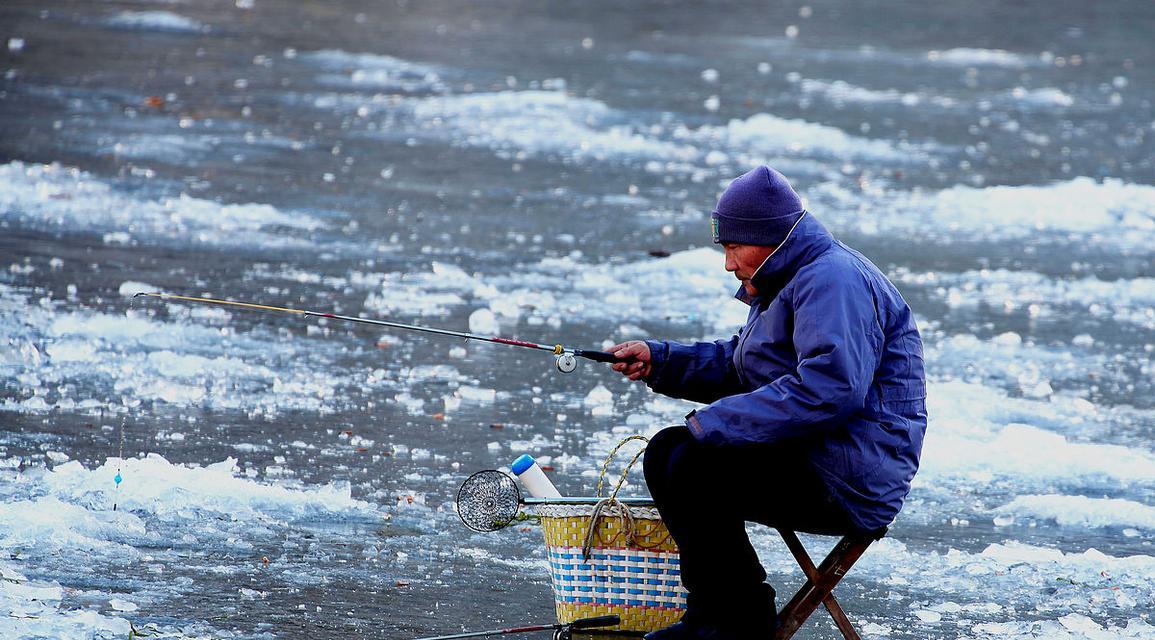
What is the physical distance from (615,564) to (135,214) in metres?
7.06

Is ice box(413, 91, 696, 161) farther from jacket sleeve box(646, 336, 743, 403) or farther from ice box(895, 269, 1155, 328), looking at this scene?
jacket sleeve box(646, 336, 743, 403)

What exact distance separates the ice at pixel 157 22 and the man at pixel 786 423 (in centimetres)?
1717

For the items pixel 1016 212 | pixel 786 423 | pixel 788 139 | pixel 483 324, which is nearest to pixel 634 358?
pixel 786 423

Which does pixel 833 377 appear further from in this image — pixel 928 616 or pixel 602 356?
pixel 928 616

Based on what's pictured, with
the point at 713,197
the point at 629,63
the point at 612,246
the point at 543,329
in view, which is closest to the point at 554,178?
the point at 713,197

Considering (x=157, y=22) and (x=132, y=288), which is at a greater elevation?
(x=132, y=288)

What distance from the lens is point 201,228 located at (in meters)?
10.3

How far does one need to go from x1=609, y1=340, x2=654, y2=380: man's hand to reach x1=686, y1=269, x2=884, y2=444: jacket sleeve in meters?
0.50

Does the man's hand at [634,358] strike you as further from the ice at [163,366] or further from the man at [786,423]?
the ice at [163,366]

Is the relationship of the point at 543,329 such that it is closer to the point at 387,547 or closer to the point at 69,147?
the point at 387,547

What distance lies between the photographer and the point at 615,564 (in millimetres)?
4352

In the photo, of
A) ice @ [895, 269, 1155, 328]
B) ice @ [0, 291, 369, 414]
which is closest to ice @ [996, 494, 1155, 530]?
ice @ [0, 291, 369, 414]

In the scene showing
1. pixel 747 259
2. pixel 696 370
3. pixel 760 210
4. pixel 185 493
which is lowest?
pixel 185 493

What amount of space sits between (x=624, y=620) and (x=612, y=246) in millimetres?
6242
